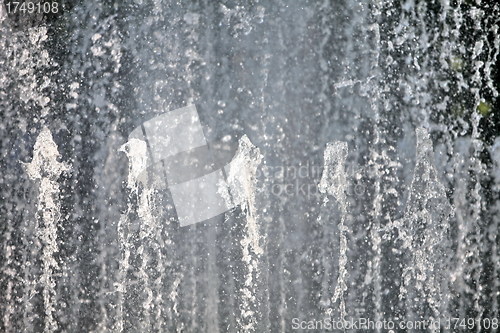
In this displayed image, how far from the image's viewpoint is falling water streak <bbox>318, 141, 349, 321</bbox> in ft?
4.50

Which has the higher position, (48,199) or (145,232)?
(48,199)

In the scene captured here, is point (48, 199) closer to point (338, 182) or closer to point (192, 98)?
point (192, 98)

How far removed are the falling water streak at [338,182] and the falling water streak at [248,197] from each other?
0.50ft

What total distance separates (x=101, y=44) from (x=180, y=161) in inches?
13.6

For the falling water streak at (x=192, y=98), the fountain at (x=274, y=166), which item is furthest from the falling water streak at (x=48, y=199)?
the falling water streak at (x=192, y=98)

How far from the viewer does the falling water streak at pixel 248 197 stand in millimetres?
1374

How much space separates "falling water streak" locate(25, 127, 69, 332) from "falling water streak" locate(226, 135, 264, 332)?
16.4 inches

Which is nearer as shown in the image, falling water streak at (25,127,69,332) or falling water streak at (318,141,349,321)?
falling water streak at (318,141,349,321)

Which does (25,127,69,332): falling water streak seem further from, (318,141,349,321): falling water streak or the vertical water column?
the vertical water column

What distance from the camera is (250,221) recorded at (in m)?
1.39

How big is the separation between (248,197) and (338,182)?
206mm

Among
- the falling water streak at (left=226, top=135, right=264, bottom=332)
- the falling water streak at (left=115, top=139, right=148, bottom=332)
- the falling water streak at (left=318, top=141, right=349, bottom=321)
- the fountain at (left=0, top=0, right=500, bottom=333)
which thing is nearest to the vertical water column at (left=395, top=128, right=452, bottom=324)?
the fountain at (left=0, top=0, right=500, bottom=333)

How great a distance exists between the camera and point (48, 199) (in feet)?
4.85

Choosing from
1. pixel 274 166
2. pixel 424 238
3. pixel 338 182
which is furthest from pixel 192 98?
pixel 424 238
